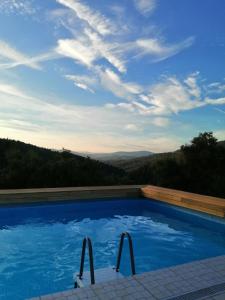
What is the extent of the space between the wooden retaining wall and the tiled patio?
5278 millimetres

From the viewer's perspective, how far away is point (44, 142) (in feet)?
45.6

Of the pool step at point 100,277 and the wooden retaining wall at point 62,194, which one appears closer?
the pool step at point 100,277

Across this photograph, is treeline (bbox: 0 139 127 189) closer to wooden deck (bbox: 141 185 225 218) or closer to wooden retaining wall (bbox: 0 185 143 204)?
wooden retaining wall (bbox: 0 185 143 204)

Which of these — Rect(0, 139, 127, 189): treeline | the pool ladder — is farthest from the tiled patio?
Rect(0, 139, 127, 189): treeline

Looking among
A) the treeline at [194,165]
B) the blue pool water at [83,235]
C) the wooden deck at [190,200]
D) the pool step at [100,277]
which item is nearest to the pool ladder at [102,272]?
the pool step at [100,277]

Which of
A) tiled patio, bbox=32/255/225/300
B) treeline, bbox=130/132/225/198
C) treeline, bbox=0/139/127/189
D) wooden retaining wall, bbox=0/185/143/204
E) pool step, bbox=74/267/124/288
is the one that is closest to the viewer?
tiled patio, bbox=32/255/225/300

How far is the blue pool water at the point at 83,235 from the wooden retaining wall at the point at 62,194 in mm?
181

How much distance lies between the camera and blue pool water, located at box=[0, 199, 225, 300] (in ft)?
14.2

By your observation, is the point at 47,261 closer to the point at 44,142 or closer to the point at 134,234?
the point at 134,234

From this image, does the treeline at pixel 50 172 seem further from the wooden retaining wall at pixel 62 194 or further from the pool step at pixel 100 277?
the pool step at pixel 100 277

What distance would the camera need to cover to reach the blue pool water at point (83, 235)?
14.2 feet

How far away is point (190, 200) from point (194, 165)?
351cm

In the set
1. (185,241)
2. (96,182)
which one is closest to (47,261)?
(185,241)

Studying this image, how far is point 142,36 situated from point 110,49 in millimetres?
1025
